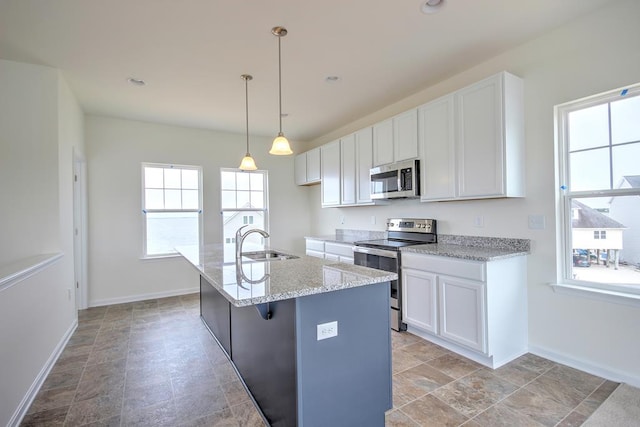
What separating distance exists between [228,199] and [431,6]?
409cm

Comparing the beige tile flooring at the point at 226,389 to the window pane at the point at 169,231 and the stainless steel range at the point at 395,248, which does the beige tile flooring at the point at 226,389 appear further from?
the window pane at the point at 169,231

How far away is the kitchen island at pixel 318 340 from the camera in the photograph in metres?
1.51

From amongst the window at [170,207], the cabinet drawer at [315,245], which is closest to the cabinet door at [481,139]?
the cabinet drawer at [315,245]

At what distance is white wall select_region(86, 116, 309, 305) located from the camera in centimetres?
→ 430

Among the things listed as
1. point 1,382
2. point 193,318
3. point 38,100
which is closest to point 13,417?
point 1,382

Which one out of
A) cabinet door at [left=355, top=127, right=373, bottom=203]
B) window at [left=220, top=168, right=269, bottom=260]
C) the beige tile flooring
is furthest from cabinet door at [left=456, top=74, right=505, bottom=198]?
window at [left=220, top=168, right=269, bottom=260]

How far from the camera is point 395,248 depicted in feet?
10.3

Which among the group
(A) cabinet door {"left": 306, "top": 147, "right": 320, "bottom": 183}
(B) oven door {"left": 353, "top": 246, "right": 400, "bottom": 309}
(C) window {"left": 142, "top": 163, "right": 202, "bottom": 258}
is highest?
(A) cabinet door {"left": 306, "top": 147, "right": 320, "bottom": 183}

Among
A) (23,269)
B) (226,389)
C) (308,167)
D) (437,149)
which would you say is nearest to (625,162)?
(437,149)

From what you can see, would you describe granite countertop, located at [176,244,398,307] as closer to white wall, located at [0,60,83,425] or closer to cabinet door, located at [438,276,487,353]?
cabinet door, located at [438,276,487,353]

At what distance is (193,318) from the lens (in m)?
3.72

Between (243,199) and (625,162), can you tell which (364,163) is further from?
(625,162)

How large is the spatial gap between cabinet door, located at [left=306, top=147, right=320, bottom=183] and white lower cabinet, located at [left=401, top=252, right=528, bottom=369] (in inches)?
106

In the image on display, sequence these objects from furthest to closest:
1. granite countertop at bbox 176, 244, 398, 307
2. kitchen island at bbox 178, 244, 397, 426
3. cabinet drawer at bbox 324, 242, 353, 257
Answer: cabinet drawer at bbox 324, 242, 353, 257
kitchen island at bbox 178, 244, 397, 426
granite countertop at bbox 176, 244, 398, 307
